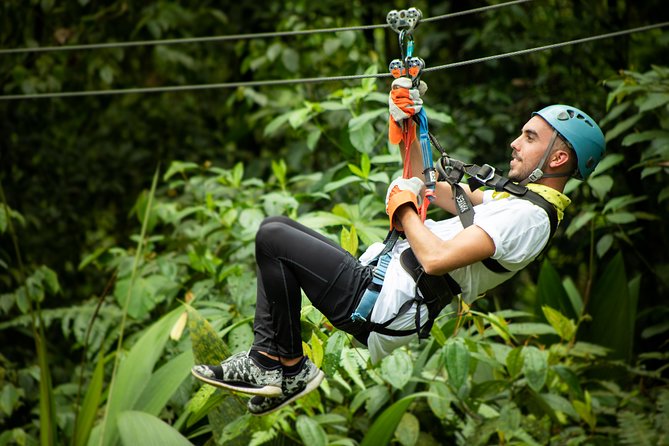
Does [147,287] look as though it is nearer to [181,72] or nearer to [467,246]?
[467,246]

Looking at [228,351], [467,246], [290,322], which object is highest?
[467,246]

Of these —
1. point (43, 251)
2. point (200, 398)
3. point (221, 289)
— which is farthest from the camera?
point (43, 251)

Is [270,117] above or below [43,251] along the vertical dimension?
above

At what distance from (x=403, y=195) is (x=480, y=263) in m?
0.42

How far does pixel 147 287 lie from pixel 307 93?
91.2 inches

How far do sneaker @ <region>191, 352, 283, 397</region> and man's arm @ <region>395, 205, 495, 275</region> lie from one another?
739 mm

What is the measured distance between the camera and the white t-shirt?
282 centimetres

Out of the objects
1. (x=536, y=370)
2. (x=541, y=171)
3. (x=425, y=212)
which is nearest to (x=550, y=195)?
(x=541, y=171)

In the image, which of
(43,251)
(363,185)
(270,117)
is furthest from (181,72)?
(363,185)

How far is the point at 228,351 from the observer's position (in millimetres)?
3523

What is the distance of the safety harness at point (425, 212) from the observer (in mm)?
2906

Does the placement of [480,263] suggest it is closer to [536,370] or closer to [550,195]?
[550,195]

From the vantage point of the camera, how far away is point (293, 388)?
121 inches

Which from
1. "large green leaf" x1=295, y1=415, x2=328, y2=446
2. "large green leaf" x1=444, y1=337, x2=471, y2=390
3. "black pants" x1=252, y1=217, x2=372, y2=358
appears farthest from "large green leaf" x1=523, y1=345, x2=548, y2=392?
"black pants" x1=252, y1=217, x2=372, y2=358
